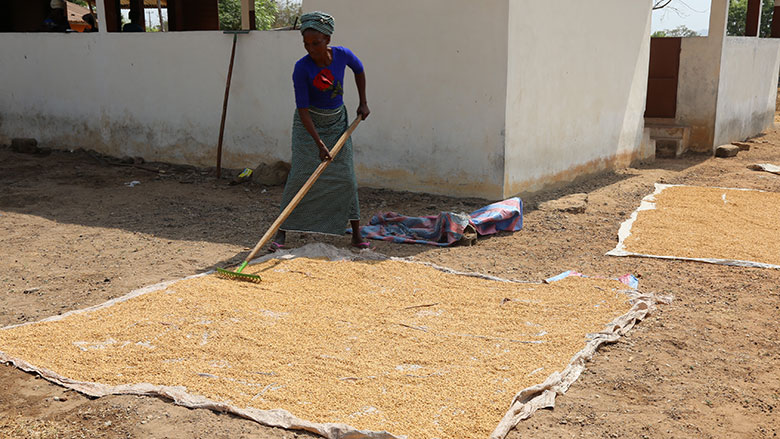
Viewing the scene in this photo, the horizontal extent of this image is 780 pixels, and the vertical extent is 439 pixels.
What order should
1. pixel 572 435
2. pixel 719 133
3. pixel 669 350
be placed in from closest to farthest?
pixel 572 435
pixel 669 350
pixel 719 133

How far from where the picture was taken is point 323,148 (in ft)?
16.0

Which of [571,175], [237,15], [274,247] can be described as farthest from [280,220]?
[237,15]

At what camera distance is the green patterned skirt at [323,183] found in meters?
5.11

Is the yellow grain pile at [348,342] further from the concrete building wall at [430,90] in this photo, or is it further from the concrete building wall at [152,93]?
the concrete building wall at [152,93]

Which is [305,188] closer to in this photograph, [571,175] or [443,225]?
[443,225]

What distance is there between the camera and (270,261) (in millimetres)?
4773

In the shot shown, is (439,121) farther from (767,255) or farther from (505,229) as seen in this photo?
(767,255)

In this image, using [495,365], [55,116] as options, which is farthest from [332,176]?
[55,116]

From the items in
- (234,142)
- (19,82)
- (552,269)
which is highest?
(19,82)

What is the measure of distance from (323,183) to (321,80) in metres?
0.77

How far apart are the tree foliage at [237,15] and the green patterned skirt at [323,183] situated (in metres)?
17.9

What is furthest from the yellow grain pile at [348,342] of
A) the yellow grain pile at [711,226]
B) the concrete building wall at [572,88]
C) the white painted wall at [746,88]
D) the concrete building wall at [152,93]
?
the white painted wall at [746,88]

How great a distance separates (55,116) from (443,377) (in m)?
8.57

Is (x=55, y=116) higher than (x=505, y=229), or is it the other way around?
(x=55, y=116)
